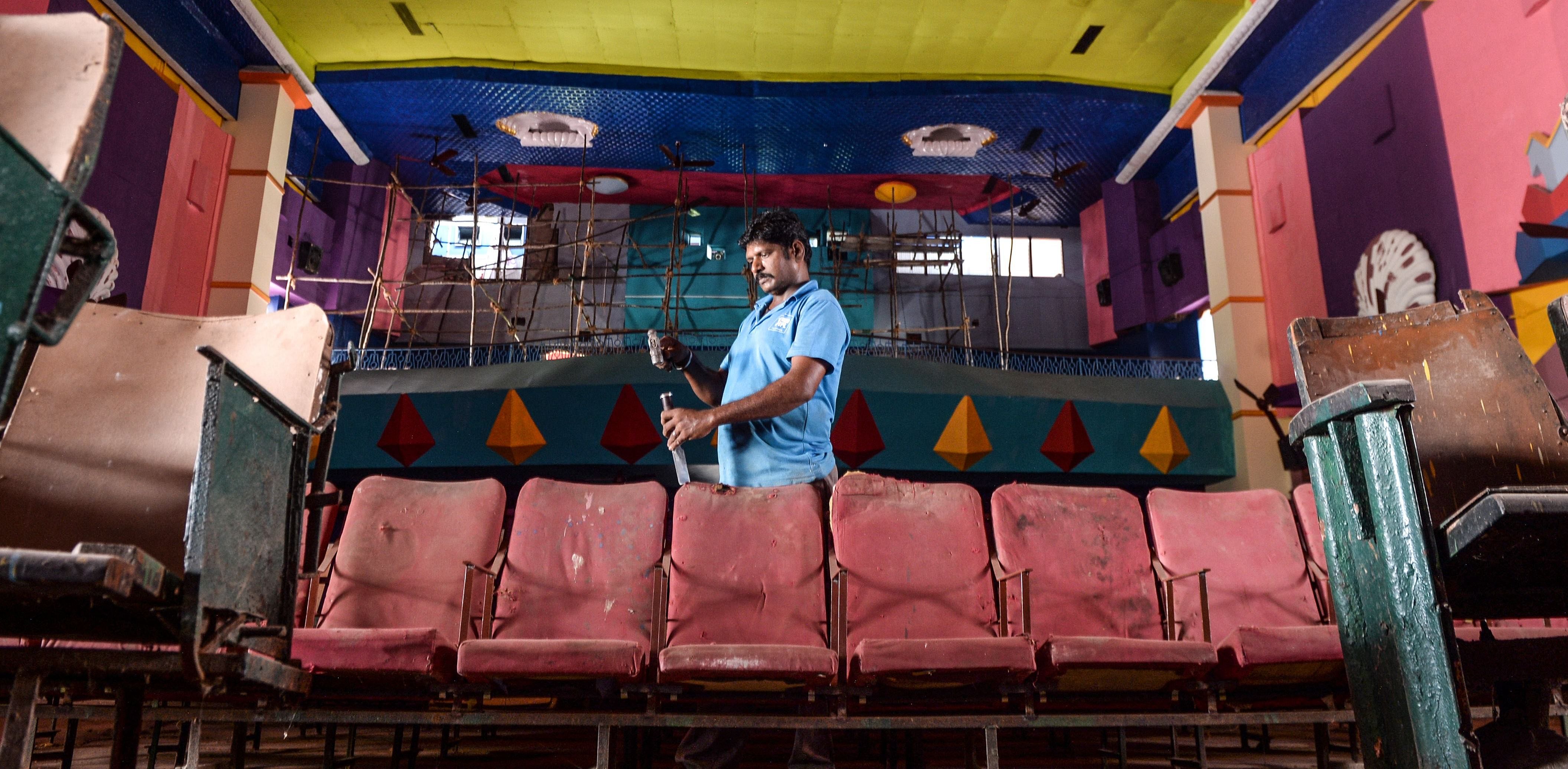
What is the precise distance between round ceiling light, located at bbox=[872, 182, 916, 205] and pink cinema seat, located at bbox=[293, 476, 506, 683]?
10.2 metres

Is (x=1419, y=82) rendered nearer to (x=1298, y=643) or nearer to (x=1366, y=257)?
(x=1366, y=257)

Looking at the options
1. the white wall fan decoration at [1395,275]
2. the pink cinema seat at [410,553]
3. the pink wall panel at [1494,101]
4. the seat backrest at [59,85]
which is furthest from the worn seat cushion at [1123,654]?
the white wall fan decoration at [1395,275]

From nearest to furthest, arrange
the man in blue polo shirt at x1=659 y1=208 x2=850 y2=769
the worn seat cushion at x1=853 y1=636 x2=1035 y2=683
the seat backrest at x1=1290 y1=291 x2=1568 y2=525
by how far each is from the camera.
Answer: the seat backrest at x1=1290 y1=291 x2=1568 y2=525
the worn seat cushion at x1=853 y1=636 x2=1035 y2=683
the man in blue polo shirt at x1=659 y1=208 x2=850 y2=769

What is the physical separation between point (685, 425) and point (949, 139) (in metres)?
8.97

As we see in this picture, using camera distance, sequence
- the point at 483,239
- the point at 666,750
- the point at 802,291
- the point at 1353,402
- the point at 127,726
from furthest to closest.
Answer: the point at 483,239 < the point at 666,750 < the point at 802,291 < the point at 127,726 < the point at 1353,402

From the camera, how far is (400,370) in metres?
8.42

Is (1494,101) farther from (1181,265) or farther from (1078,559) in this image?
(1181,265)

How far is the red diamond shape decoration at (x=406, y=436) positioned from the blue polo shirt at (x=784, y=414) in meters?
6.12

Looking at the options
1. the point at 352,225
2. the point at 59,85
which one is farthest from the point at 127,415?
the point at 352,225

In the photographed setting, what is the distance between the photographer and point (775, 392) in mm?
2402

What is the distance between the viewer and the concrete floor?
317 cm

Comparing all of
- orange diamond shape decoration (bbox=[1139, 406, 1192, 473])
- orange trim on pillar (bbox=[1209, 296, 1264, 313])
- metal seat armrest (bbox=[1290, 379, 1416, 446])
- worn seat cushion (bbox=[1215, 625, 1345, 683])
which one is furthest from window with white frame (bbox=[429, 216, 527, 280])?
metal seat armrest (bbox=[1290, 379, 1416, 446])

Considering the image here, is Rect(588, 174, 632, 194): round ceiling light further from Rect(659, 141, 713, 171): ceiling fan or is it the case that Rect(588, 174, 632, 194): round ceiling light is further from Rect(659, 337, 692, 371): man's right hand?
Rect(659, 337, 692, 371): man's right hand

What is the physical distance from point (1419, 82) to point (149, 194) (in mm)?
9867
